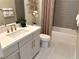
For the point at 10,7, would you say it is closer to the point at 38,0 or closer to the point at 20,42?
the point at 20,42

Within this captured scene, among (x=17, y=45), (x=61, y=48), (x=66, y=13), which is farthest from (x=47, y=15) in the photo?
(x=17, y=45)

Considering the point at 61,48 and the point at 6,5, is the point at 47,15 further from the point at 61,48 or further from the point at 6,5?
the point at 6,5

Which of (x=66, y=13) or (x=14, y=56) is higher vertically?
(x=66, y=13)

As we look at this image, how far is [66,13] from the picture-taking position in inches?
154

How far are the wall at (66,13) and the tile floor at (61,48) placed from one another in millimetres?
375

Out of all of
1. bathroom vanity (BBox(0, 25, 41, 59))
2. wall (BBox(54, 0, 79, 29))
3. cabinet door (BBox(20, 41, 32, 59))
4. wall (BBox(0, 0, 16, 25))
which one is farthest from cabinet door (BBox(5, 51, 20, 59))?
wall (BBox(54, 0, 79, 29))

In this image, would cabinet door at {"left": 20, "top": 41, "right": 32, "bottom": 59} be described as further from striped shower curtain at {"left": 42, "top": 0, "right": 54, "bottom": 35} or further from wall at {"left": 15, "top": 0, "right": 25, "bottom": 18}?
striped shower curtain at {"left": 42, "top": 0, "right": 54, "bottom": 35}

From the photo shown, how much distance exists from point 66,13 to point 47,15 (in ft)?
3.31

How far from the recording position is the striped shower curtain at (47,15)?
3.25 meters

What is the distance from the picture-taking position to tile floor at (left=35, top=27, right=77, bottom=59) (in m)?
2.62

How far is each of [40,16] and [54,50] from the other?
4.21 feet

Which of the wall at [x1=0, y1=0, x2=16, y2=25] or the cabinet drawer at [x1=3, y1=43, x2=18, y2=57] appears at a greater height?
the wall at [x1=0, y1=0, x2=16, y2=25]

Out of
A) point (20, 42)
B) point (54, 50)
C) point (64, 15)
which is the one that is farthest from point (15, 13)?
point (64, 15)

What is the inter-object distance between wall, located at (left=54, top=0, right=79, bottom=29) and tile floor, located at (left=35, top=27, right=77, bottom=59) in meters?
0.37
